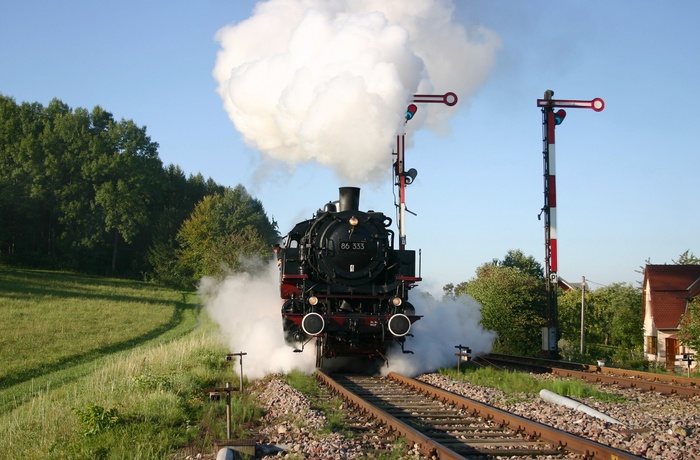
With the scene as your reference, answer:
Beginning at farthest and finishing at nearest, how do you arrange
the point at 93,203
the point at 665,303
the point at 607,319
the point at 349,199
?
the point at 93,203 → the point at 607,319 → the point at 665,303 → the point at 349,199

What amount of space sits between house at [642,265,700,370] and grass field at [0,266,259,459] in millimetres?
19555

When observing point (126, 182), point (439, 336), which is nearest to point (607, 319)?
point (439, 336)

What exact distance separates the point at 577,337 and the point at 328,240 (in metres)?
35.5

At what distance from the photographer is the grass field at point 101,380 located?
7812mm

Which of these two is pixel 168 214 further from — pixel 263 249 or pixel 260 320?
pixel 260 320

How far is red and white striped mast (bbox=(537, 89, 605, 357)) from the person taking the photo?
21.0 m

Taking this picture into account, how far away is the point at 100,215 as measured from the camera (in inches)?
2479

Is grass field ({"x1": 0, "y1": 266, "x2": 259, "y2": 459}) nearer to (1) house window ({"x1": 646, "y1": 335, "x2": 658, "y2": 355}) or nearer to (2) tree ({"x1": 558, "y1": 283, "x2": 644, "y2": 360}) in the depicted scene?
(2) tree ({"x1": 558, "y1": 283, "x2": 644, "y2": 360})

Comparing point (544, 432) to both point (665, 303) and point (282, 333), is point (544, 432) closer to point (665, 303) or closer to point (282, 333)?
point (282, 333)

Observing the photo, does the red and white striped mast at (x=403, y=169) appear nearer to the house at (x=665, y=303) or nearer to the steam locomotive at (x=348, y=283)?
the steam locomotive at (x=348, y=283)

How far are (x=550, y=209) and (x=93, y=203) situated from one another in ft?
166

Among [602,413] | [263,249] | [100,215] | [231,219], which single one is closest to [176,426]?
[602,413]

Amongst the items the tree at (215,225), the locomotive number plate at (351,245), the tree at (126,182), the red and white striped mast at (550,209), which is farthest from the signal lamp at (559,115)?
the tree at (126,182)

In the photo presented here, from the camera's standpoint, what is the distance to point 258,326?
1472 cm
